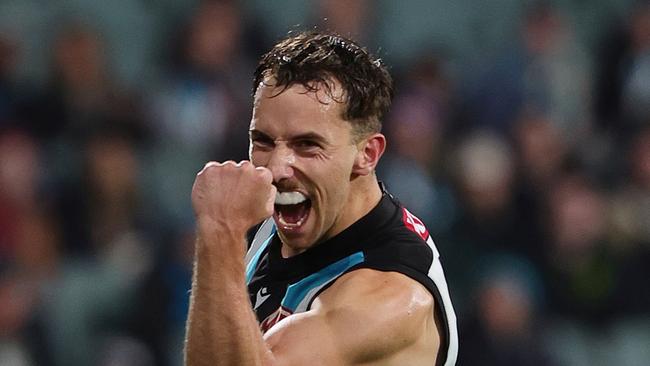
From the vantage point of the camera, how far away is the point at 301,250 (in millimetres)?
4246

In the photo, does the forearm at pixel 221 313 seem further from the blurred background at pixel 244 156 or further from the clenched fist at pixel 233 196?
the blurred background at pixel 244 156

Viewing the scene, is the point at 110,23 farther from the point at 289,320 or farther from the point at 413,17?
the point at 289,320

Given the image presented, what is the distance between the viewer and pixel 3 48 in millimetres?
9094

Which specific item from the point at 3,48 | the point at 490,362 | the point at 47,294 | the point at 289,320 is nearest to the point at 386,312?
the point at 289,320

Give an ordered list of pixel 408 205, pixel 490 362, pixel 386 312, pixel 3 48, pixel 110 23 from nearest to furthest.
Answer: pixel 386 312, pixel 490 362, pixel 408 205, pixel 3 48, pixel 110 23

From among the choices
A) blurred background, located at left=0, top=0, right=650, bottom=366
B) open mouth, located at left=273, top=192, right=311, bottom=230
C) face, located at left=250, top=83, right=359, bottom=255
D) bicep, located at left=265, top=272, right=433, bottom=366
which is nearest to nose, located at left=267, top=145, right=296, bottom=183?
face, located at left=250, top=83, right=359, bottom=255

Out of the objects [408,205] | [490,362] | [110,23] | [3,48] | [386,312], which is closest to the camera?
[386,312]

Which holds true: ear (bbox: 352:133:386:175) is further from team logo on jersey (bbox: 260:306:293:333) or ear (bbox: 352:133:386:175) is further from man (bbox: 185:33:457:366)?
team logo on jersey (bbox: 260:306:293:333)

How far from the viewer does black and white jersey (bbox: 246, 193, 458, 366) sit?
4.03 metres

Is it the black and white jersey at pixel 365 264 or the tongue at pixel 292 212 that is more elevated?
the tongue at pixel 292 212

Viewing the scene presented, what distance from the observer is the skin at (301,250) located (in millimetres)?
3619

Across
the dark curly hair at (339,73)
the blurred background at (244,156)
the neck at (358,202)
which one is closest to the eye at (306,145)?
the dark curly hair at (339,73)

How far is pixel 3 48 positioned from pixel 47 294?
1.95 metres

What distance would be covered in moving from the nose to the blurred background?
3.94 metres
